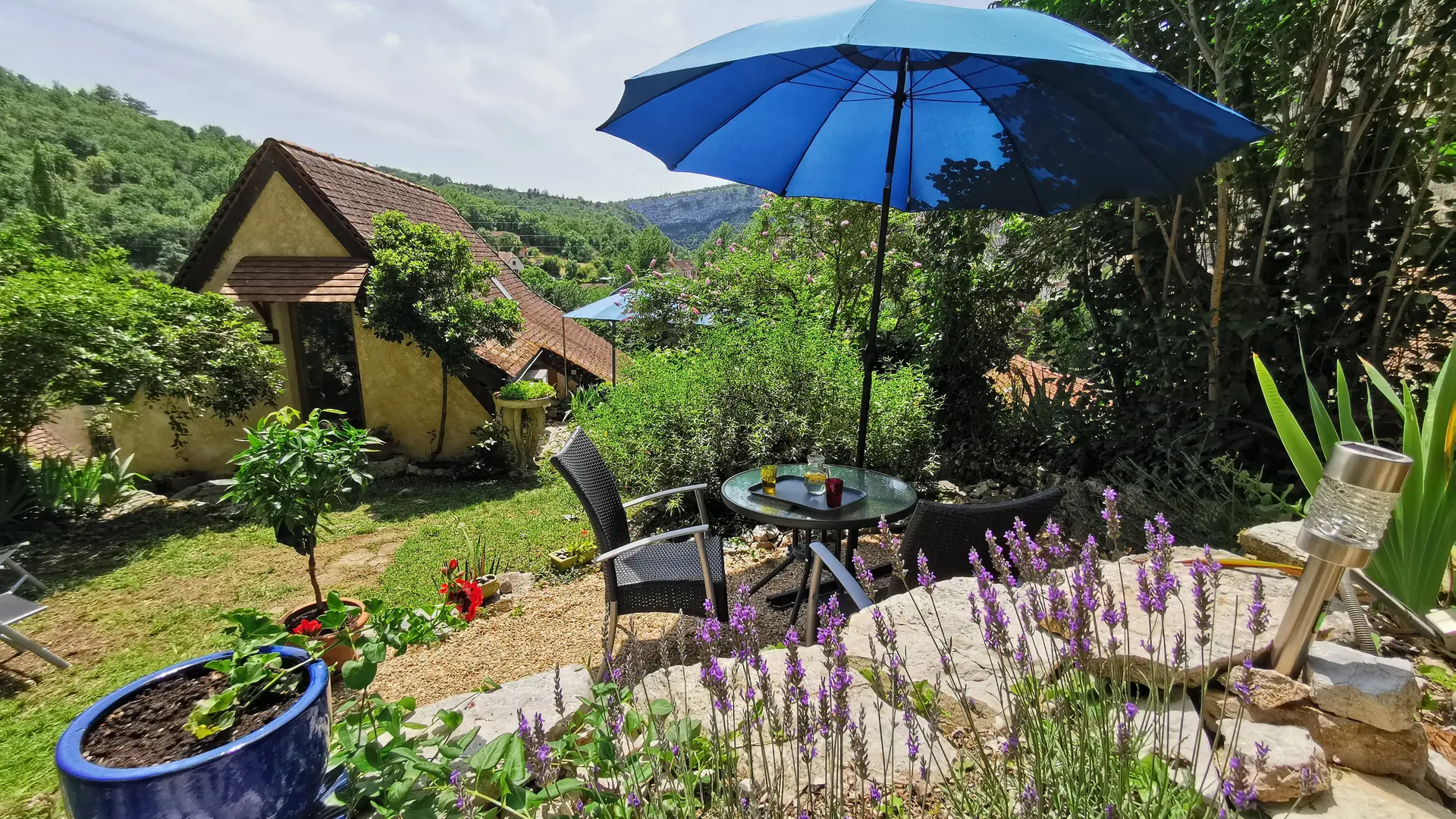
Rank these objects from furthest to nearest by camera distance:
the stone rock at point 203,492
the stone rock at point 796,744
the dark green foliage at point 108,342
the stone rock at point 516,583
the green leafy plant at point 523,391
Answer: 1. the green leafy plant at point 523,391
2. the stone rock at point 203,492
3. the dark green foliage at point 108,342
4. the stone rock at point 516,583
5. the stone rock at point 796,744

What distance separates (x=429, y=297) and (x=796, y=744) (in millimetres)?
8014

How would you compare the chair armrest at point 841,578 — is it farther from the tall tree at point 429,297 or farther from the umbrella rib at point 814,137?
the tall tree at point 429,297


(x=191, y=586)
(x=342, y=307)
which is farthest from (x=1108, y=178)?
(x=342, y=307)

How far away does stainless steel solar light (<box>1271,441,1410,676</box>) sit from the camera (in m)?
1.09

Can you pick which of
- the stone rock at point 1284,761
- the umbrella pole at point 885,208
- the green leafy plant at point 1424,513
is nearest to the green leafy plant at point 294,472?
the umbrella pole at point 885,208

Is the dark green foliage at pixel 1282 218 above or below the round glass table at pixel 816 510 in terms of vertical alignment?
above

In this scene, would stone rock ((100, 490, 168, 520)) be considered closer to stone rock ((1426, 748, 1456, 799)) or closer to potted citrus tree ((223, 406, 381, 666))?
potted citrus tree ((223, 406, 381, 666))

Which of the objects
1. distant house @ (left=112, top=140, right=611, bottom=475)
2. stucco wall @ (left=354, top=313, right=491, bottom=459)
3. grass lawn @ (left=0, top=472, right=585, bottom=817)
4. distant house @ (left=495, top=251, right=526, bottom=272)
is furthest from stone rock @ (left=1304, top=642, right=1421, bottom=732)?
distant house @ (left=495, top=251, right=526, bottom=272)

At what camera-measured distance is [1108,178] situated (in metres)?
2.97

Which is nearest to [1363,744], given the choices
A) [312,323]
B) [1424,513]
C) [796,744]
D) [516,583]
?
[1424,513]

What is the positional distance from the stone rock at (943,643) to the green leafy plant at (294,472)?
2656 millimetres

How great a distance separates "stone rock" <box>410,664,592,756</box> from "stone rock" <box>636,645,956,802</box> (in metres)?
0.21

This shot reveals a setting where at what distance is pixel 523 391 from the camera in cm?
817

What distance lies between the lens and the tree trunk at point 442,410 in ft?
28.3
